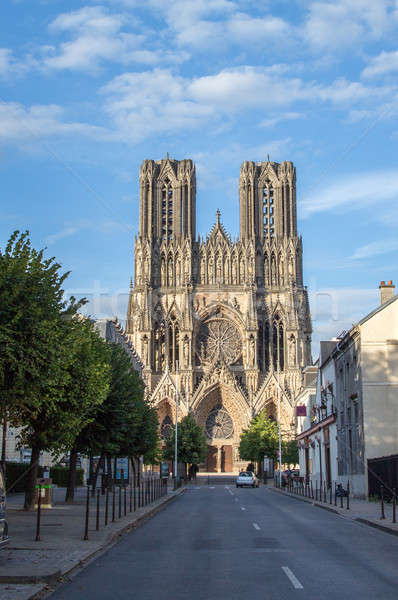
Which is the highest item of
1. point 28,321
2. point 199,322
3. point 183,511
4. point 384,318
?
point 199,322

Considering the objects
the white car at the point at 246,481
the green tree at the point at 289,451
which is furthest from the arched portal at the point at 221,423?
the white car at the point at 246,481

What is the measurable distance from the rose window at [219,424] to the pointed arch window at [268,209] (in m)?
21.2

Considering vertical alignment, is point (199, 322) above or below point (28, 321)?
above

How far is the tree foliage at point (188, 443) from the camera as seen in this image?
66.9m

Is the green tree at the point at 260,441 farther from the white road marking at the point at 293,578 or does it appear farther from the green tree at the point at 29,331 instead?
the white road marking at the point at 293,578

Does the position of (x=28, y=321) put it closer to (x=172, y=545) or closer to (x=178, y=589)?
(x=172, y=545)

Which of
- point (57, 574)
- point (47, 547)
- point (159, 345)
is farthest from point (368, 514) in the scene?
point (159, 345)

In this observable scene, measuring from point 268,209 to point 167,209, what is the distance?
11.9m

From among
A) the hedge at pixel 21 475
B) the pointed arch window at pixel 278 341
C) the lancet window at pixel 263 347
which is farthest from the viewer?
the lancet window at pixel 263 347

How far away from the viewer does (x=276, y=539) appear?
16.3 meters

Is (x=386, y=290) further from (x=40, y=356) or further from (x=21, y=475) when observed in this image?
(x=40, y=356)

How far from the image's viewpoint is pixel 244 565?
39.7ft

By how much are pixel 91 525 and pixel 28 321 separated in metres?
5.63

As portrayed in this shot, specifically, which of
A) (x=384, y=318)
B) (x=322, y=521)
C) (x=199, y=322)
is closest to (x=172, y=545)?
(x=322, y=521)
